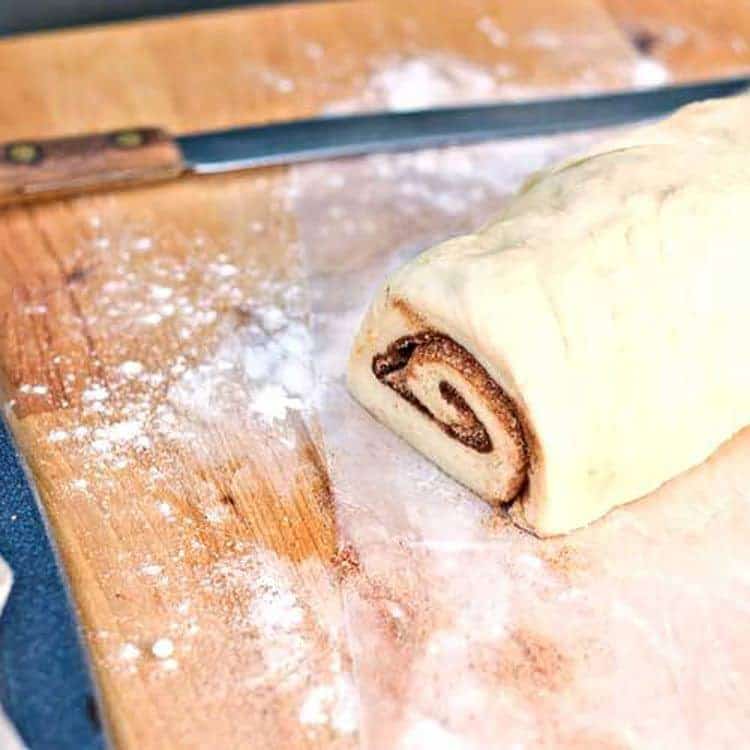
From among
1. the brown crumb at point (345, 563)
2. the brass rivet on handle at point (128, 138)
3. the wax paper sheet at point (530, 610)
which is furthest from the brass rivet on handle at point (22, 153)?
the brown crumb at point (345, 563)

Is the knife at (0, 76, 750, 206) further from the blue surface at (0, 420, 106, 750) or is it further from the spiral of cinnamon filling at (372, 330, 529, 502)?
the blue surface at (0, 420, 106, 750)

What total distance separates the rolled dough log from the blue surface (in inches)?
19.7

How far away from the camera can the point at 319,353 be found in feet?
5.90

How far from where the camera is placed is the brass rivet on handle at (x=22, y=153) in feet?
6.53

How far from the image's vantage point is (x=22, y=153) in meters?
2.00

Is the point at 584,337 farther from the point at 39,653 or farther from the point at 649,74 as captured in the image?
the point at 649,74

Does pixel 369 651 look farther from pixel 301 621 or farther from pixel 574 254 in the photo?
pixel 574 254

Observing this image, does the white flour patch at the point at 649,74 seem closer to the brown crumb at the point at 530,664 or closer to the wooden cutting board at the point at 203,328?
the wooden cutting board at the point at 203,328

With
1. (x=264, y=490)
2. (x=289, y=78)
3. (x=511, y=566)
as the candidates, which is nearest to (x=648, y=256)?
(x=511, y=566)

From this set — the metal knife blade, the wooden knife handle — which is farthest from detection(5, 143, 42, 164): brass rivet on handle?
the metal knife blade

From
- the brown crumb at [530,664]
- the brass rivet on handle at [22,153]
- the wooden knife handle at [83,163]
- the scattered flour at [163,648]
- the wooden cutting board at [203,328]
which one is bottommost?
the brown crumb at [530,664]

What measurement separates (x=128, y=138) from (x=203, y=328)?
0.41m

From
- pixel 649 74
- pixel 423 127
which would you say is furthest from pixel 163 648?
pixel 649 74

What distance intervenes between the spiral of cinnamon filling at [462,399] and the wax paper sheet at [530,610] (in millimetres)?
83
